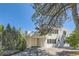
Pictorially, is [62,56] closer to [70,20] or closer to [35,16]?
[70,20]

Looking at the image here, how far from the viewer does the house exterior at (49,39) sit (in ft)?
7.33

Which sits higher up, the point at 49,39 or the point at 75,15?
the point at 75,15

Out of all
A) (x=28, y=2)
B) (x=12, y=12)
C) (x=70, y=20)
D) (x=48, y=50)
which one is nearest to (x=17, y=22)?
(x=12, y=12)

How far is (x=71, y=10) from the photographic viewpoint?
2.29 meters

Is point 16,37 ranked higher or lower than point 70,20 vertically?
lower

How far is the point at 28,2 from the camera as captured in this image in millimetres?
2281

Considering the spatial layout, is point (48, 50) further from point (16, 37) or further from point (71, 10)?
point (71, 10)

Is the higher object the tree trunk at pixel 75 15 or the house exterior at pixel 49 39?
the tree trunk at pixel 75 15

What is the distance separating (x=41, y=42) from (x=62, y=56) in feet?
1.04

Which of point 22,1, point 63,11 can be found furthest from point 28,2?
point 63,11

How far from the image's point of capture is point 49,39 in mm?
2242

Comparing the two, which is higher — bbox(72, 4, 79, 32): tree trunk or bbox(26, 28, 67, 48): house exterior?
bbox(72, 4, 79, 32): tree trunk

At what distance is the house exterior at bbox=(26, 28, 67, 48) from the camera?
2.23m

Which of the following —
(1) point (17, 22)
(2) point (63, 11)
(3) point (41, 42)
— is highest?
(2) point (63, 11)
